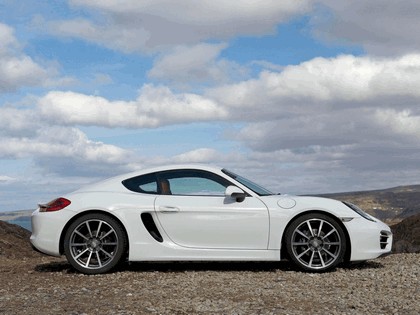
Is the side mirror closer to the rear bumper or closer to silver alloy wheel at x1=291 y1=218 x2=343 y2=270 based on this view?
silver alloy wheel at x1=291 y1=218 x2=343 y2=270

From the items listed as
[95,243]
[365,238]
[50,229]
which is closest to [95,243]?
[95,243]

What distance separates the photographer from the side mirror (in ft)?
29.5

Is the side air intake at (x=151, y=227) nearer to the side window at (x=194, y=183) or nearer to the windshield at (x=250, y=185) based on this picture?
the side window at (x=194, y=183)

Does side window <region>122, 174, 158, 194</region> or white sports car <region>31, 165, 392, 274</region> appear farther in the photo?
side window <region>122, 174, 158, 194</region>

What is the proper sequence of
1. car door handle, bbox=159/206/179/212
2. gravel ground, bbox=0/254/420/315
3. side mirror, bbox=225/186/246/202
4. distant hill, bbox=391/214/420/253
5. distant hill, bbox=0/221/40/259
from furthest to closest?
distant hill, bbox=391/214/420/253
distant hill, bbox=0/221/40/259
car door handle, bbox=159/206/179/212
side mirror, bbox=225/186/246/202
gravel ground, bbox=0/254/420/315

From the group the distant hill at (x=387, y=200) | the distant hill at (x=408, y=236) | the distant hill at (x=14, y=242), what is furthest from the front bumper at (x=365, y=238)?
the distant hill at (x=387, y=200)

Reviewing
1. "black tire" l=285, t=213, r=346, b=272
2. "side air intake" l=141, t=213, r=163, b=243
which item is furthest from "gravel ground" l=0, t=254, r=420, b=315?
"side air intake" l=141, t=213, r=163, b=243

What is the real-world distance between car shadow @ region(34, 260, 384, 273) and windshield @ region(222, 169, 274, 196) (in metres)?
1.13

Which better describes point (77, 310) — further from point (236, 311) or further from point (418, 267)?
point (418, 267)

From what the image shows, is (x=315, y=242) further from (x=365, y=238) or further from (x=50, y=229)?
(x=50, y=229)

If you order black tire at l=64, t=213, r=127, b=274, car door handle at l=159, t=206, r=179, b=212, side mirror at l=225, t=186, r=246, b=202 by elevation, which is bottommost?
black tire at l=64, t=213, r=127, b=274

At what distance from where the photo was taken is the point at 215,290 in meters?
7.69

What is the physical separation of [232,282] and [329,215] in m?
1.86

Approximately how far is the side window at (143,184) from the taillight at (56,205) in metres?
0.90
